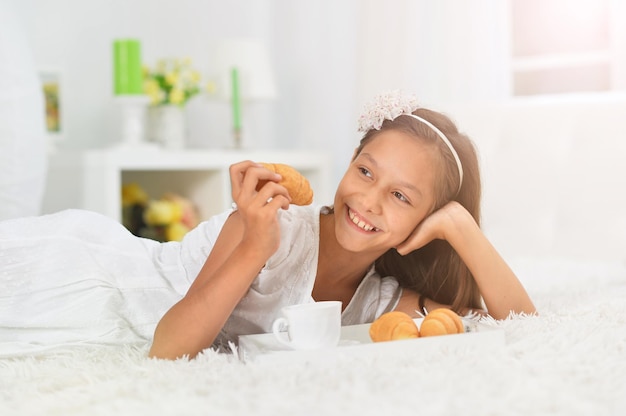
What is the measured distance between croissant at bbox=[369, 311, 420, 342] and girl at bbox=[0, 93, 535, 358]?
0.65 ft

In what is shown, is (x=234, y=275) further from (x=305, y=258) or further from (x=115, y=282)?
(x=115, y=282)

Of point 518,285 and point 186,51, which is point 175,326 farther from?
point 186,51

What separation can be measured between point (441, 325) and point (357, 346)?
15cm

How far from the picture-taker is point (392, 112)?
4.96ft

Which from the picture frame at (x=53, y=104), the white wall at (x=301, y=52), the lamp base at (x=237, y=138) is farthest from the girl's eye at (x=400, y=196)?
the picture frame at (x=53, y=104)

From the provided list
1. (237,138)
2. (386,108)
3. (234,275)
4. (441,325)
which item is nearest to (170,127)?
(237,138)

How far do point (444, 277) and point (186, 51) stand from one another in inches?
92.4

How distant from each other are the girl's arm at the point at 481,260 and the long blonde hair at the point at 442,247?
0.05m

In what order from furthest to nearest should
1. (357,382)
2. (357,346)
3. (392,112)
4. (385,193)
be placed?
(392,112) → (385,193) → (357,346) → (357,382)

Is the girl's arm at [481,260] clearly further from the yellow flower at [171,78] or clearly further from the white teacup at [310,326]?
the yellow flower at [171,78]

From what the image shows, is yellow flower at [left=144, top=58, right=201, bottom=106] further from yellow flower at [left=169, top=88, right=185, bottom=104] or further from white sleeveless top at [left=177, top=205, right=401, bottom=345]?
white sleeveless top at [left=177, top=205, right=401, bottom=345]

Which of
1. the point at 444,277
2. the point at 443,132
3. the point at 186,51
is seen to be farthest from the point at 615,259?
the point at 186,51

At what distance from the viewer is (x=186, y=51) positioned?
369cm

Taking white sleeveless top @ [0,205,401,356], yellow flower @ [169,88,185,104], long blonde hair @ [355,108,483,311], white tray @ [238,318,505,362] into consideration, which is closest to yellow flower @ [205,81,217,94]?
yellow flower @ [169,88,185,104]
